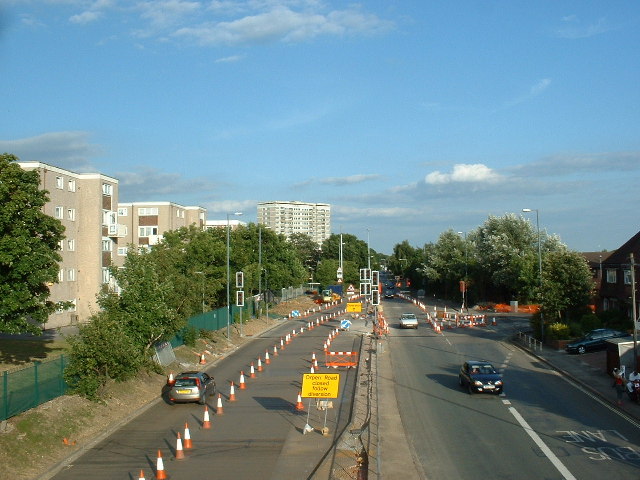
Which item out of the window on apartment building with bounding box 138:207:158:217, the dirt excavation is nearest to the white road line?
the dirt excavation

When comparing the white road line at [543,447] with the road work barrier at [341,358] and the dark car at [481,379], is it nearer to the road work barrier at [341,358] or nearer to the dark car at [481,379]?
the dark car at [481,379]

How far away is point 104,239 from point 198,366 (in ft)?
92.7

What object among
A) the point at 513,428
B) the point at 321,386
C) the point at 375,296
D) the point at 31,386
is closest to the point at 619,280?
the point at 375,296

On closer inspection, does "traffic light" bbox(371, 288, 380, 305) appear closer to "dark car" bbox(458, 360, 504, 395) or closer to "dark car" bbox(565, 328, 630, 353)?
"dark car" bbox(565, 328, 630, 353)

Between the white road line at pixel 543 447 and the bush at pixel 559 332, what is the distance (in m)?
20.4

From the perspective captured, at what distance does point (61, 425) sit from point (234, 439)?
555 centimetres

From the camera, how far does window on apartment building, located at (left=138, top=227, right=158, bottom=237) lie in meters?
87.8

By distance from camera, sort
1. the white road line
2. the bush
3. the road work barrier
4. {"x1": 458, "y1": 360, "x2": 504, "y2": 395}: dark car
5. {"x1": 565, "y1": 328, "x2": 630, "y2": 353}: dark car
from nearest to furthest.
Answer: the white road line
{"x1": 458, "y1": 360, "x2": 504, "y2": 395}: dark car
the road work barrier
{"x1": 565, "y1": 328, "x2": 630, "y2": 353}: dark car
the bush

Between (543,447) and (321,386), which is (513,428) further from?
(321,386)

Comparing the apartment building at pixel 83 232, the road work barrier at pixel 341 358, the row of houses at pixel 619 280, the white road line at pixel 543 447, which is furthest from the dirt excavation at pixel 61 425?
the row of houses at pixel 619 280

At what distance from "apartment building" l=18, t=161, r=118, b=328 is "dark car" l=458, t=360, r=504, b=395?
37.2 metres

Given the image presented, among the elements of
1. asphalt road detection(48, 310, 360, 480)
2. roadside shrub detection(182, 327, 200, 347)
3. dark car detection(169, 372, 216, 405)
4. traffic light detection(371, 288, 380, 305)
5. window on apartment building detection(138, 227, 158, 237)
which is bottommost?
asphalt road detection(48, 310, 360, 480)

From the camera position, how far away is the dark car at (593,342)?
135 feet

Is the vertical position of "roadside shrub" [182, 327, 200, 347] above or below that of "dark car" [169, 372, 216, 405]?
above
